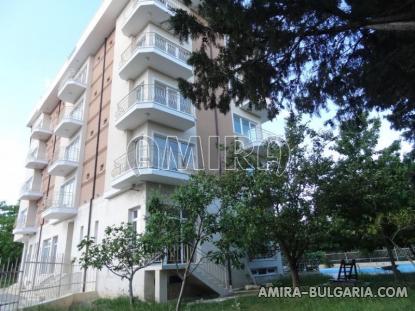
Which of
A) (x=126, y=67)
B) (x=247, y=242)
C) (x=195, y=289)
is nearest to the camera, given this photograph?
(x=247, y=242)

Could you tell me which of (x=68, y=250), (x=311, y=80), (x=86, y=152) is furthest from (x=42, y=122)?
(x=311, y=80)

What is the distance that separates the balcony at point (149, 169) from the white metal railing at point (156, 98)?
81.0 inches

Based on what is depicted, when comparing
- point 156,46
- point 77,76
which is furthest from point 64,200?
point 156,46

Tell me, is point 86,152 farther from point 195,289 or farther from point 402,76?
point 402,76

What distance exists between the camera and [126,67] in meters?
15.5

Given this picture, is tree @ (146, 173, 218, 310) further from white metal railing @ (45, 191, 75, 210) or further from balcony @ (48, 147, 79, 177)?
balcony @ (48, 147, 79, 177)

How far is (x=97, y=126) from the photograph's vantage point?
18484 mm

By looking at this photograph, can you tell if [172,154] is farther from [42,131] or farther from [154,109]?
[42,131]

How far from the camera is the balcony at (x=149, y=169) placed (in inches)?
502

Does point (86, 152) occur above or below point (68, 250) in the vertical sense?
above

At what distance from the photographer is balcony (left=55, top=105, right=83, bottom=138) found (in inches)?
788

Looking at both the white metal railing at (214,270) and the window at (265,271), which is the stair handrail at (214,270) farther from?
the window at (265,271)

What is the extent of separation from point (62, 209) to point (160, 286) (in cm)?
912

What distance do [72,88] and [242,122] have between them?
11.3 m
